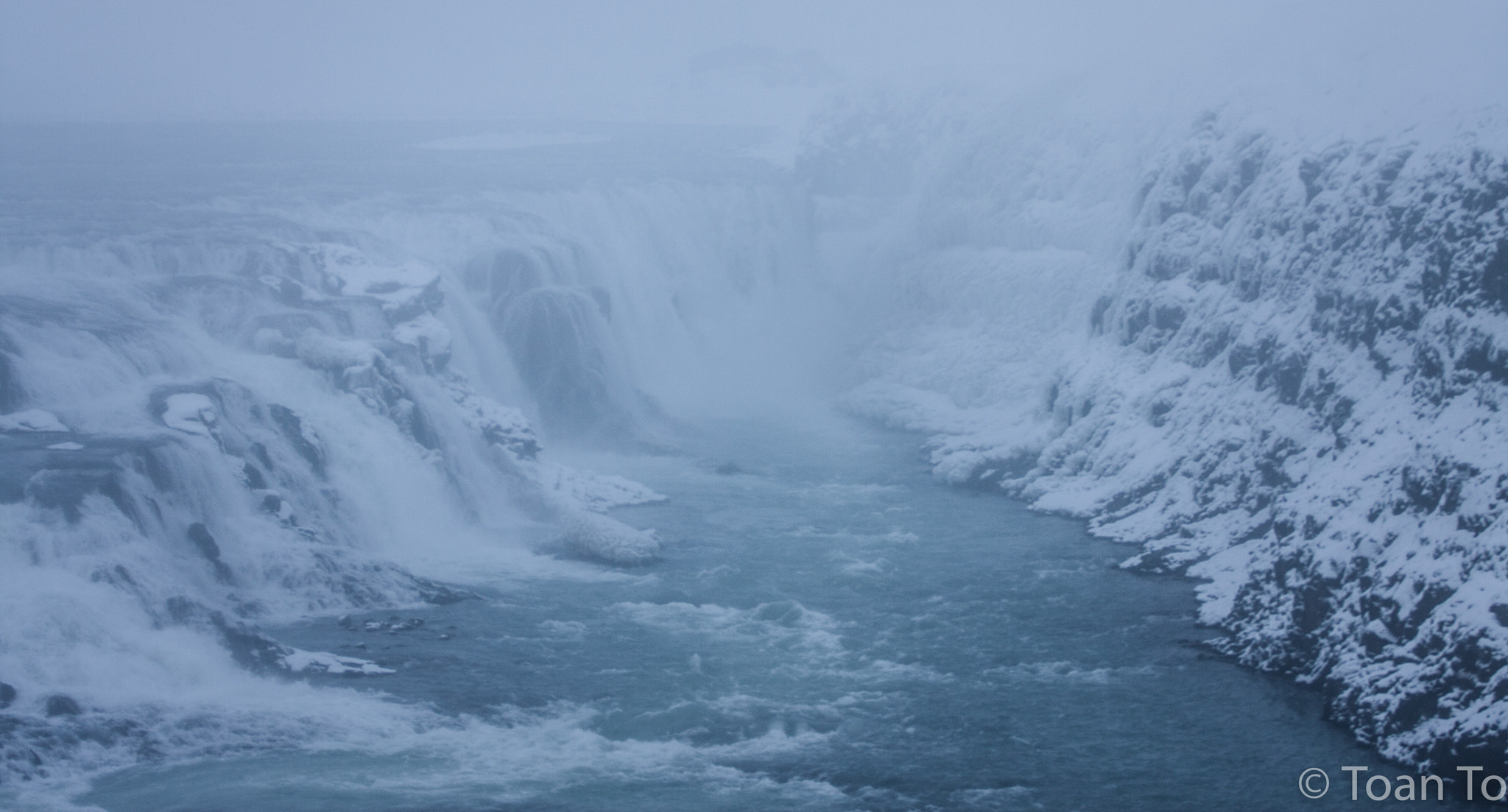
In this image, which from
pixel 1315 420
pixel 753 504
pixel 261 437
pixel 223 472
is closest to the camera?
pixel 223 472

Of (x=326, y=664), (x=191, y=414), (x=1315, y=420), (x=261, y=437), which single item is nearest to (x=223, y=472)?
(x=191, y=414)

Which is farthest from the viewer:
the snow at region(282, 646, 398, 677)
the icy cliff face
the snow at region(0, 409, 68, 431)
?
the snow at region(0, 409, 68, 431)

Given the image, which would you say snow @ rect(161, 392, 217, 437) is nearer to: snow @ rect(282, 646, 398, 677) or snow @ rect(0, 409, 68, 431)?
snow @ rect(0, 409, 68, 431)

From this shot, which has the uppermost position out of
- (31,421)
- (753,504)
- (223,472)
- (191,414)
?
(753,504)

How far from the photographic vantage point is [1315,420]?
29969 mm

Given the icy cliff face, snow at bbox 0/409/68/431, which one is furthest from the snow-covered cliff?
the icy cliff face

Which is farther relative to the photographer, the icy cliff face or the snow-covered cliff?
the snow-covered cliff

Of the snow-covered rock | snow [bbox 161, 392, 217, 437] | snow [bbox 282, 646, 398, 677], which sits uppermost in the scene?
snow [bbox 161, 392, 217, 437]

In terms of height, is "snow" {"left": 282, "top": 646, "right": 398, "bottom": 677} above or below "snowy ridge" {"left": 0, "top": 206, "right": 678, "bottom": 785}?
below

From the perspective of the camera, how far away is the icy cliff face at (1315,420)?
2223cm

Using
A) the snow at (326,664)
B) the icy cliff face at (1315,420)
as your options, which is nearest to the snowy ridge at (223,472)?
the snow at (326,664)

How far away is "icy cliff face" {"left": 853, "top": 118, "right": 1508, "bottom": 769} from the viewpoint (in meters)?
22.2

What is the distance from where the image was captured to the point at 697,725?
73.6 ft

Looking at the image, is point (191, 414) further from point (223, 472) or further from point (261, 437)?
point (261, 437)
